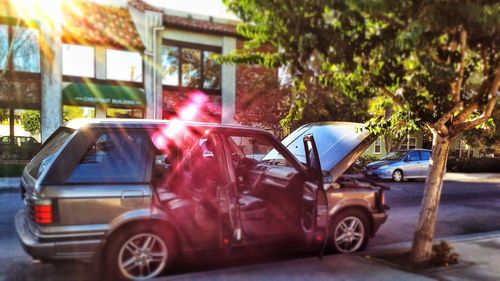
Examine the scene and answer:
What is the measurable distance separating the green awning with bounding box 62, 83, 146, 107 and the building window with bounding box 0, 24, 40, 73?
1726mm

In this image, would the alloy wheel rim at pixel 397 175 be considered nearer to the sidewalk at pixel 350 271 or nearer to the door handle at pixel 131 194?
the sidewalk at pixel 350 271

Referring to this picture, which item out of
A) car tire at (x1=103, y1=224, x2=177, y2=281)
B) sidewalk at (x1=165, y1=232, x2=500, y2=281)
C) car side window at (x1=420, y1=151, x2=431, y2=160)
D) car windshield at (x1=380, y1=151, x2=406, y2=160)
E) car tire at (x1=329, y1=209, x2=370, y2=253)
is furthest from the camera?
car side window at (x1=420, y1=151, x2=431, y2=160)

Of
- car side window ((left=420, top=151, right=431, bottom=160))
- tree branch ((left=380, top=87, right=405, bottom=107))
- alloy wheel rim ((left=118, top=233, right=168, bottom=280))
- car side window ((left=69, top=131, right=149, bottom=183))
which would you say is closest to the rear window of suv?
car side window ((left=69, top=131, right=149, bottom=183))

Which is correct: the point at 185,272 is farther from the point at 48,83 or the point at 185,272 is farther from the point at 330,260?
the point at 48,83

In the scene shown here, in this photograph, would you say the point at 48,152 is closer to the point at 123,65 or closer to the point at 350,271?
the point at 350,271

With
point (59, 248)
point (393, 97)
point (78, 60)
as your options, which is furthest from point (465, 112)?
point (78, 60)

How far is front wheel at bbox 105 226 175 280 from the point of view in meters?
4.37

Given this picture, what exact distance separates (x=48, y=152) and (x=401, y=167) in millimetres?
15888

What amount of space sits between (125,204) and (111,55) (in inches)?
694

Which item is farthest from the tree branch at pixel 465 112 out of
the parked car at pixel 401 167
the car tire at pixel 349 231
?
the parked car at pixel 401 167

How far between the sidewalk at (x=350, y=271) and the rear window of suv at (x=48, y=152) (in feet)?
5.60

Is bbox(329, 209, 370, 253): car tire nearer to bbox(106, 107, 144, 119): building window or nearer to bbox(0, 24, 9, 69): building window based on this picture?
bbox(106, 107, 144, 119): building window

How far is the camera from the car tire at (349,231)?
18.4 feet

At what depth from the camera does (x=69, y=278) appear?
470 cm
